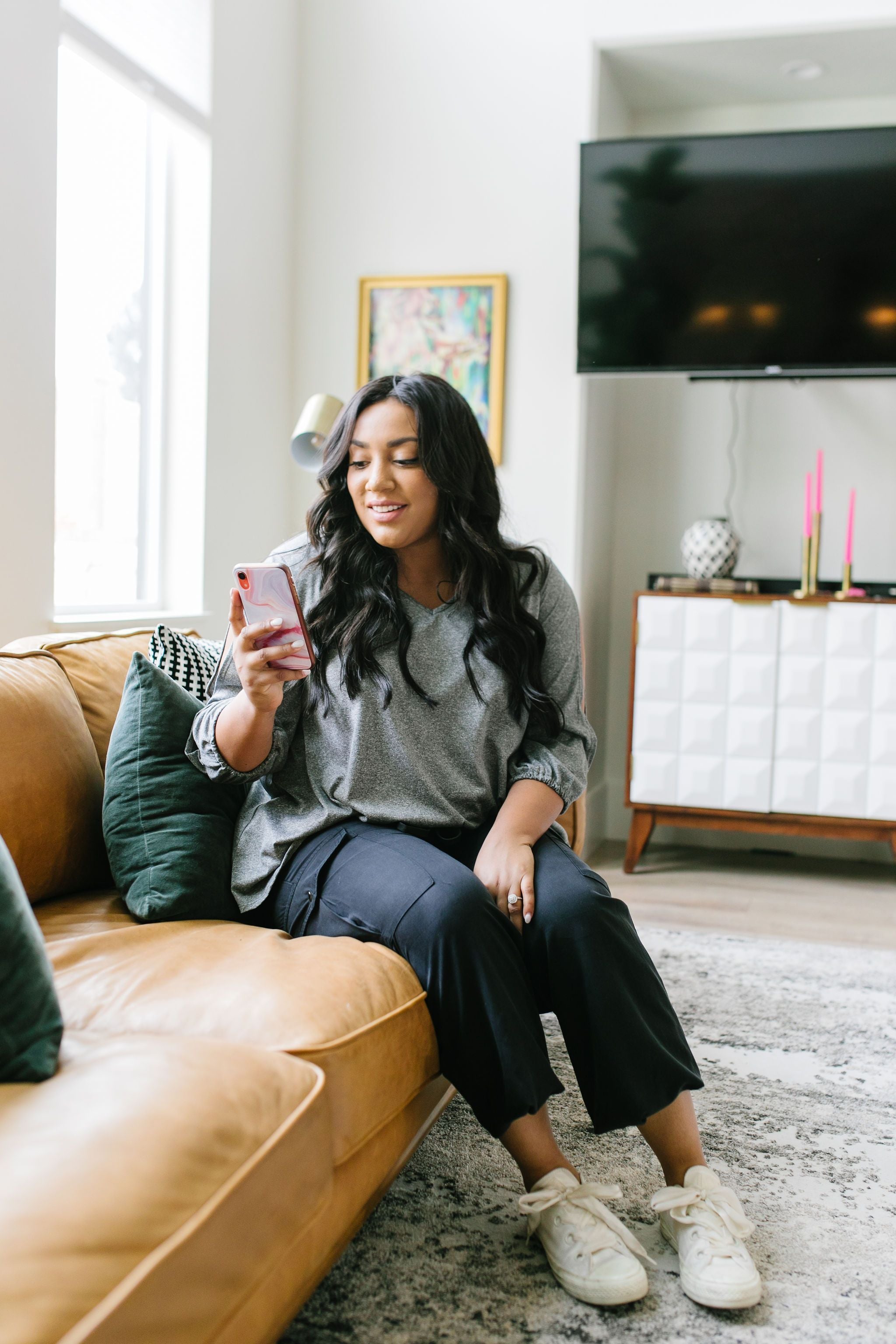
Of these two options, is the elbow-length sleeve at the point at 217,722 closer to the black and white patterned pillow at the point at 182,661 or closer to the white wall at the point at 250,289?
the black and white patterned pillow at the point at 182,661

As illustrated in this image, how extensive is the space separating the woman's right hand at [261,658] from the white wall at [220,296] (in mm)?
1070

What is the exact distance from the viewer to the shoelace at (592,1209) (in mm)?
1250

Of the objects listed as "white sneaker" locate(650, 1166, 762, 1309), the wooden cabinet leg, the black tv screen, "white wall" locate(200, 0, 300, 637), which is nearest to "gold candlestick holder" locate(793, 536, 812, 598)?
the black tv screen

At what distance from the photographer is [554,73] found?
3387 mm

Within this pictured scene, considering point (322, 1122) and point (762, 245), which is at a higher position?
point (762, 245)

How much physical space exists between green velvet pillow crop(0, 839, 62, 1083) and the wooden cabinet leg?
8.53 feet

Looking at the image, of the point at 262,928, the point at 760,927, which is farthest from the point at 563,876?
the point at 760,927

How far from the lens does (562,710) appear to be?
5.49 feet

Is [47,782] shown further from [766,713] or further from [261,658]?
[766,713]

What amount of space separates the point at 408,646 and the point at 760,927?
1.68 meters

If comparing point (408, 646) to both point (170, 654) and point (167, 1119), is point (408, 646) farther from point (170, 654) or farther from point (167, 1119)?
point (167, 1119)

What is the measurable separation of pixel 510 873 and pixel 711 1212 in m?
0.44

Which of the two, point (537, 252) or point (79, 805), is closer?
point (79, 805)

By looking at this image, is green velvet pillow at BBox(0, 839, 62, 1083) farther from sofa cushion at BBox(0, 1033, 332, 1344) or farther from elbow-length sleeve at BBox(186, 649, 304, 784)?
elbow-length sleeve at BBox(186, 649, 304, 784)
